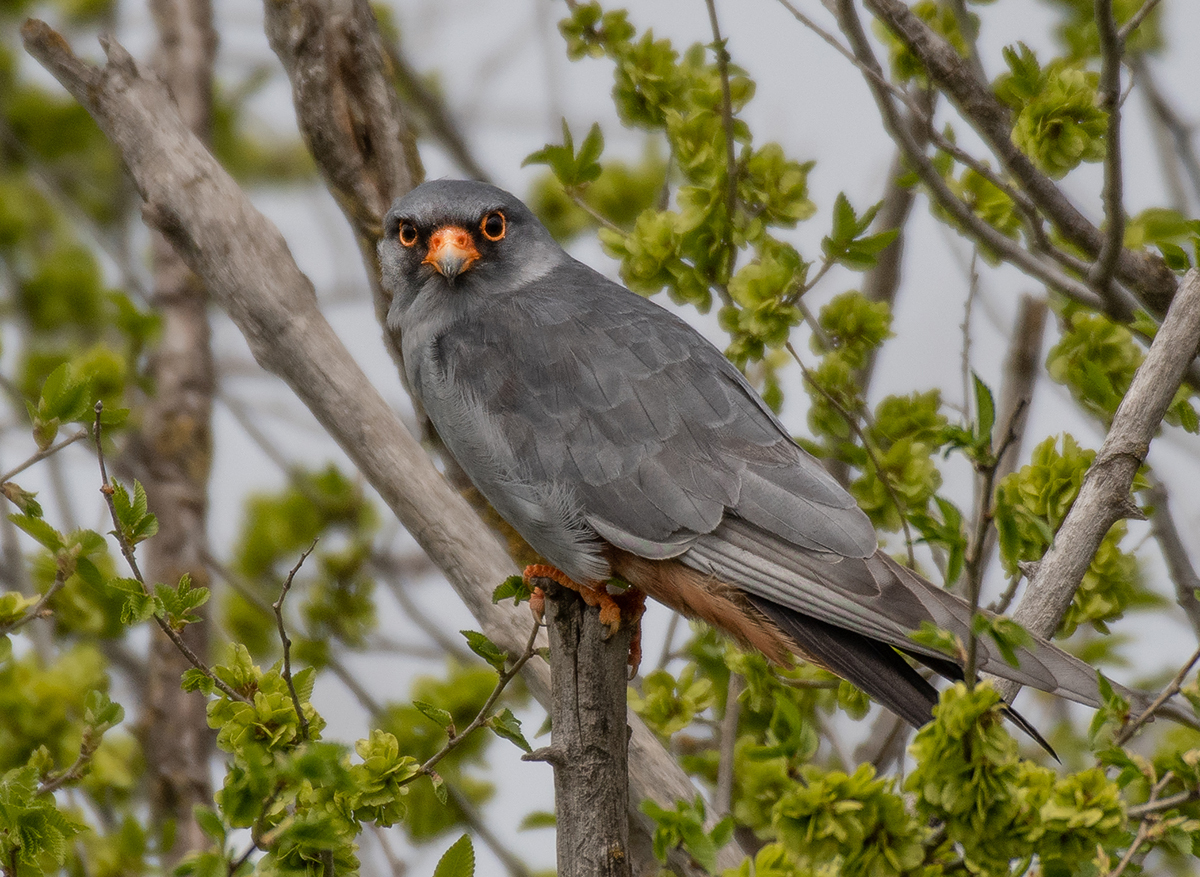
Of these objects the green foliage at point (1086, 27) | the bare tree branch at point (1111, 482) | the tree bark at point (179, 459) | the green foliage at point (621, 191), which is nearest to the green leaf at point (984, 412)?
the bare tree branch at point (1111, 482)

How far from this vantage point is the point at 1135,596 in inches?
145

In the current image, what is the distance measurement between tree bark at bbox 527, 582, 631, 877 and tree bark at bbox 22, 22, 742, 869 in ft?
2.49

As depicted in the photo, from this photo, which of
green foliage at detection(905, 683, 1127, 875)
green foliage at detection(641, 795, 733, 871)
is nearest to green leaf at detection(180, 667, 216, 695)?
green foliage at detection(641, 795, 733, 871)

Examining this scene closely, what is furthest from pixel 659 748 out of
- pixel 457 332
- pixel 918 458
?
pixel 457 332

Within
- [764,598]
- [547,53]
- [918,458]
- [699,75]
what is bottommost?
[764,598]

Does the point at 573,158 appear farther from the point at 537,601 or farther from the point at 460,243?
the point at 537,601

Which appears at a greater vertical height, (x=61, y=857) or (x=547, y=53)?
(x=547, y=53)

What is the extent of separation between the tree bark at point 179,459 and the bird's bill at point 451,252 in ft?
5.03

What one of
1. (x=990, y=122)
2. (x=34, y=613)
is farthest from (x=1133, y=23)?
(x=34, y=613)

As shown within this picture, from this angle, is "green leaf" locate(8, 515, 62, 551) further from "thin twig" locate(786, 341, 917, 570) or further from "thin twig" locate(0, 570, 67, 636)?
"thin twig" locate(786, 341, 917, 570)

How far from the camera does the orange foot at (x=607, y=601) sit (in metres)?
3.28

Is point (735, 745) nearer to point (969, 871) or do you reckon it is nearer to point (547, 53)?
point (969, 871)

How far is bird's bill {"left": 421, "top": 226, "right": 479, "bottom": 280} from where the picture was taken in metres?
4.00

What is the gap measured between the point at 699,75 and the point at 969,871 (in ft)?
9.19
